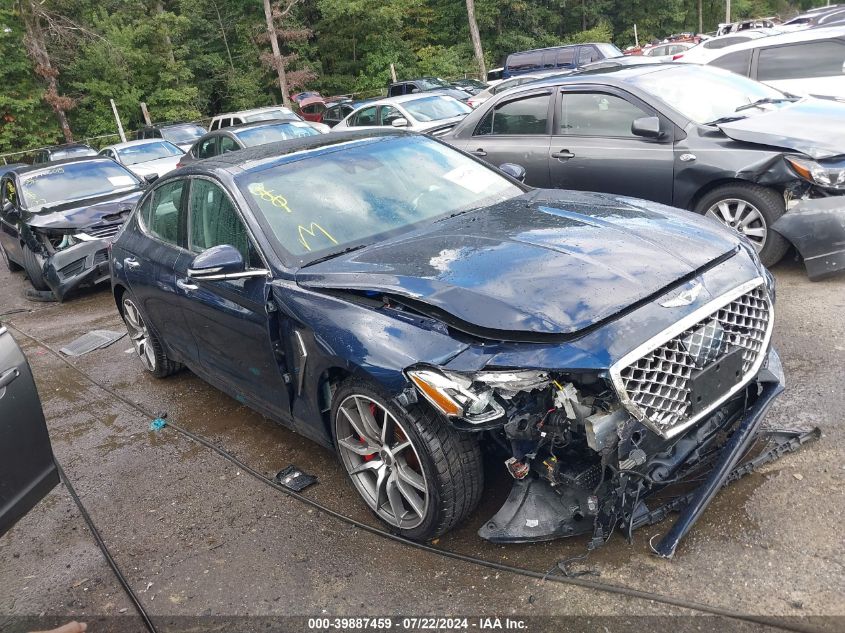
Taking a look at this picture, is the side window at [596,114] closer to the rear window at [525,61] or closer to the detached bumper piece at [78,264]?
the detached bumper piece at [78,264]

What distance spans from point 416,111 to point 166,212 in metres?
8.92

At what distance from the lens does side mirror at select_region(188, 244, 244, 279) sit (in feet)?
11.0

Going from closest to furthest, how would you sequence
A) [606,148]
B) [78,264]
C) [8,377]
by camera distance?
[8,377] < [606,148] < [78,264]

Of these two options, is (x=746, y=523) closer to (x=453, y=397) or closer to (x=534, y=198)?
(x=453, y=397)

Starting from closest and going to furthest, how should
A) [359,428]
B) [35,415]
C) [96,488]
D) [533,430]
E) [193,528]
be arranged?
[533,430]
[35,415]
[359,428]
[193,528]
[96,488]

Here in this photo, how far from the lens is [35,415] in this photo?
2.77m

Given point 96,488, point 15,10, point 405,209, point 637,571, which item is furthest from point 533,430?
point 15,10

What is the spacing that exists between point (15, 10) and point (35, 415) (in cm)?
3154

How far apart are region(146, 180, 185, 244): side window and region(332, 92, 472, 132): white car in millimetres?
7880

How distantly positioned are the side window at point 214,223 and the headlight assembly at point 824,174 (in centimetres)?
405

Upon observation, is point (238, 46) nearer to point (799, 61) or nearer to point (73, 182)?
point (73, 182)

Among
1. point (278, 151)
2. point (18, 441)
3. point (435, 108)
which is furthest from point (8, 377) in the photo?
point (435, 108)

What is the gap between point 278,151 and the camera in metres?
4.09

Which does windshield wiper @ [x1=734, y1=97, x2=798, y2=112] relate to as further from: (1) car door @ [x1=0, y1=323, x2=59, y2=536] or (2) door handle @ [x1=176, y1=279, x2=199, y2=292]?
(1) car door @ [x1=0, y1=323, x2=59, y2=536]
